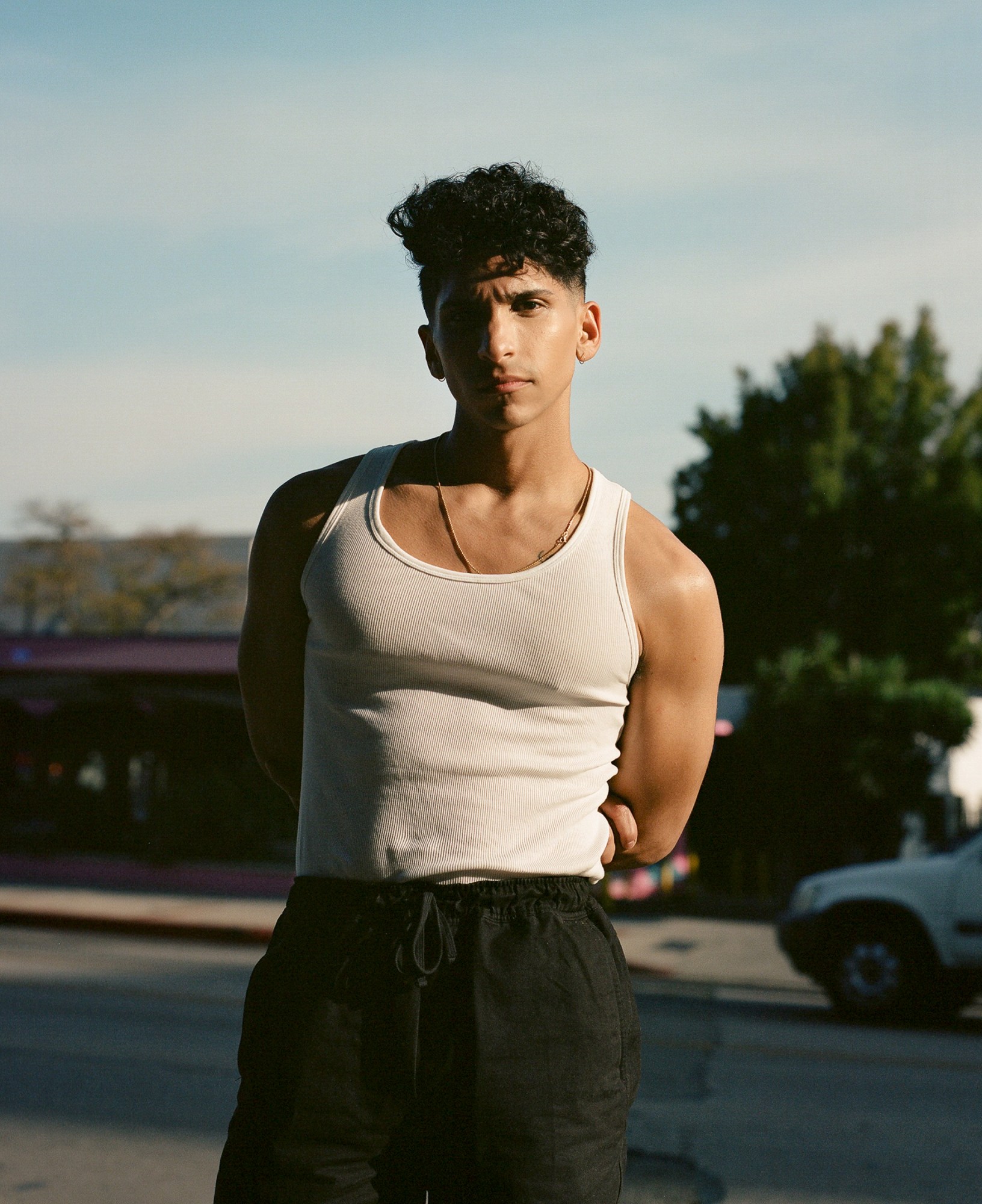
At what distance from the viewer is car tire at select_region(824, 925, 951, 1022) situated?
937cm

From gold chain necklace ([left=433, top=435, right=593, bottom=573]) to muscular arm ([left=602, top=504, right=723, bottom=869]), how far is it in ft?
0.24

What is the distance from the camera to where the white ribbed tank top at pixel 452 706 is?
175 cm

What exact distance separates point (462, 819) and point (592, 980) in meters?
0.26

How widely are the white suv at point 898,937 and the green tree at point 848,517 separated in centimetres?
1789

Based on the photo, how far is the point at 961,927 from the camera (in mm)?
9250

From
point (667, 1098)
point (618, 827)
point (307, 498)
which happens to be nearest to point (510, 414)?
point (307, 498)

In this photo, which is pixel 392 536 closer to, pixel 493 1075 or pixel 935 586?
pixel 493 1075

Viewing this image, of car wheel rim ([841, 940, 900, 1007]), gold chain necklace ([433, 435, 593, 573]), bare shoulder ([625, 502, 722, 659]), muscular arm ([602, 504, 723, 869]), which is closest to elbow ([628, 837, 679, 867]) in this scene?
muscular arm ([602, 504, 723, 869])

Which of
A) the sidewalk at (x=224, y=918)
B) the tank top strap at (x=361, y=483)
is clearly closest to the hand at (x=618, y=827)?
the tank top strap at (x=361, y=483)

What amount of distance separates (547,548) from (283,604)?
1.21ft

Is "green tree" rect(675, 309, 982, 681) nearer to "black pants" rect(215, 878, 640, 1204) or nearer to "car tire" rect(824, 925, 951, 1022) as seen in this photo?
"car tire" rect(824, 925, 951, 1022)

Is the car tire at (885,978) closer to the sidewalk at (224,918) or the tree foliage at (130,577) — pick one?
the sidewalk at (224,918)

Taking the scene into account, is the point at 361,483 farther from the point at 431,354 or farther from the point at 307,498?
the point at 431,354

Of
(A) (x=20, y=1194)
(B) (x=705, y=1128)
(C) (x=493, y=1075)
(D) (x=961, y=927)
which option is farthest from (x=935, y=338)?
(C) (x=493, y=1075)
